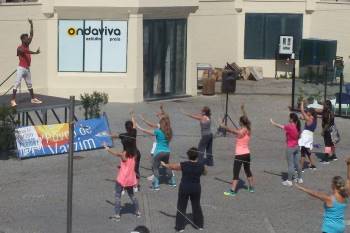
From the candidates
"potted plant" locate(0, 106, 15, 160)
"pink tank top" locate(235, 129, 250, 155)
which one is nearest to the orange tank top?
"potted plant" locate(0, 106, 15, 160)

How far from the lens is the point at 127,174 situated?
1634cm

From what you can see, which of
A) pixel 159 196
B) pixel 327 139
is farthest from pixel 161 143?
pixel 327 139

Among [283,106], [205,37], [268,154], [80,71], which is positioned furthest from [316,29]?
[268,154]

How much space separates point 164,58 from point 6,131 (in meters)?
11.9

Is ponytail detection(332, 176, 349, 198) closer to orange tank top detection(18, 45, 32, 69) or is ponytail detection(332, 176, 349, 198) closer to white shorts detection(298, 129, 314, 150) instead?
white shorts detection(298, 129, 314, 150)

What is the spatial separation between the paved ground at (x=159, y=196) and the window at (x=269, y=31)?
45.2 ft

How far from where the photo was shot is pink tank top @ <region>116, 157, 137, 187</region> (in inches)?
643

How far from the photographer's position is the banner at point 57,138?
21.9 metres

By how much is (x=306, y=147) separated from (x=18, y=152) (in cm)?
695

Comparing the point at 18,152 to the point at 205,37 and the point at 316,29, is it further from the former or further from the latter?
the point at 316,29

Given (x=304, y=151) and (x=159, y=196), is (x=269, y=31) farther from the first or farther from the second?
(x=159, y=196)

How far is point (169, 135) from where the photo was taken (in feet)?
61.6

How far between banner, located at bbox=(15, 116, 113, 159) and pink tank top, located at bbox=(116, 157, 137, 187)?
5.94m

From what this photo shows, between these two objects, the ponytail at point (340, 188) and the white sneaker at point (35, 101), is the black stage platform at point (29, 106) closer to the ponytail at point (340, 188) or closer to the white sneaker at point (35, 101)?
the white sneaker at point (35, 101)
